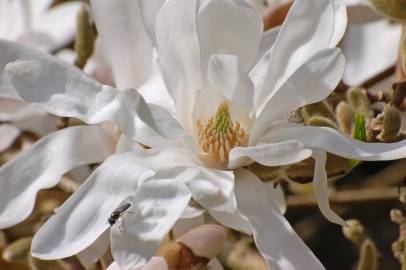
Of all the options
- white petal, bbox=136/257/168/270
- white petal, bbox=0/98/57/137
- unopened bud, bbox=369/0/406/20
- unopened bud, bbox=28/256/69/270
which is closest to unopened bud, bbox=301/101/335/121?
unopened bud, bbox=369/0/406/20

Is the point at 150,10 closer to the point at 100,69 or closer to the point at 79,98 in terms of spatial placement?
the point at 79,98

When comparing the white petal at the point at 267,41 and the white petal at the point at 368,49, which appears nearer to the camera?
the white petal at the point at 267,41

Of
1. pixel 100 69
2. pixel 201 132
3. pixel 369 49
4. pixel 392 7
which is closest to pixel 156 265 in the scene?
pixel 201 132

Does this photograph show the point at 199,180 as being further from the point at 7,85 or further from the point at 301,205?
the point at 301,205

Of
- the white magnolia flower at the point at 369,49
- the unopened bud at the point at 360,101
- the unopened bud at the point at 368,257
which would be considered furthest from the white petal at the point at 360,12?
the unopened bud at the point at 368,257

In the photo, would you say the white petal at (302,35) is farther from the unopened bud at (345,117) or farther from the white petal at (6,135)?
the white petal at (6,135)
